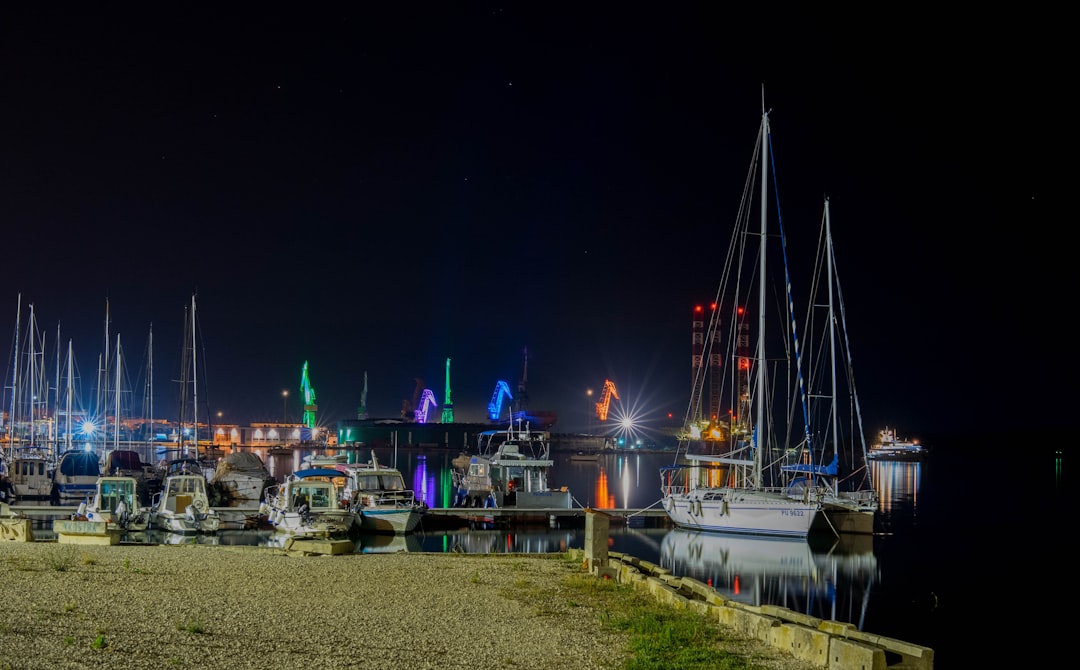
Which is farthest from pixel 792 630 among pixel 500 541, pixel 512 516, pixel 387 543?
pixel 512 516

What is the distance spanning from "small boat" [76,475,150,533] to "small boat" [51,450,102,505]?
13308mm

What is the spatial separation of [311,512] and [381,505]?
2.82m

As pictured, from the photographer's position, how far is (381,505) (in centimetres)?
3700

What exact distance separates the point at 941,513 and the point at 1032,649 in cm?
4342

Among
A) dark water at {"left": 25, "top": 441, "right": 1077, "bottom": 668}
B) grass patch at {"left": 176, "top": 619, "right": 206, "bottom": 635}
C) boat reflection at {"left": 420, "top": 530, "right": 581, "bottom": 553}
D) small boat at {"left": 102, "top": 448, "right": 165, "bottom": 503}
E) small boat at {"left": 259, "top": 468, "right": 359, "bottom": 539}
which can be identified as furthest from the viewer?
small boat at {"left": 102, "top": 448, "right": 165, "bottom": 503}

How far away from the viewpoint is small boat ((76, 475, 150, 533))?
115 feet

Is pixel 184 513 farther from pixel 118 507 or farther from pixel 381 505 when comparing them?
pixel 381 505

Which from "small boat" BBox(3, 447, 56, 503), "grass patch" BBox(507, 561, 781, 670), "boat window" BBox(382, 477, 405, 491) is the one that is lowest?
"small boat" BBox(3, 447, 56, 503)

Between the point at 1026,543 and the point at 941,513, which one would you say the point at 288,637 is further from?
the point at 941,513

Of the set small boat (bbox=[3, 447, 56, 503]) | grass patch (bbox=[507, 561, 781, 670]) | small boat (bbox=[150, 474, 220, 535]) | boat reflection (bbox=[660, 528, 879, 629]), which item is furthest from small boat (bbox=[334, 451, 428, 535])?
small boat (bbox=[3, 447, 56, 503])

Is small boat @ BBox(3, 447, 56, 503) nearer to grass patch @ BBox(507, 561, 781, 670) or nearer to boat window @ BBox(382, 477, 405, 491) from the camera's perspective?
boat window @ BBox(382, 477, 405, 491)

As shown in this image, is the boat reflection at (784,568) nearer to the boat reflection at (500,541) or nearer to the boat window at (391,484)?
the boat reflection at (500,541)

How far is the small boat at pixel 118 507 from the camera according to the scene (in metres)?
35.1

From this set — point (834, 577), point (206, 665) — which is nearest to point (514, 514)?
point (834, 577)
